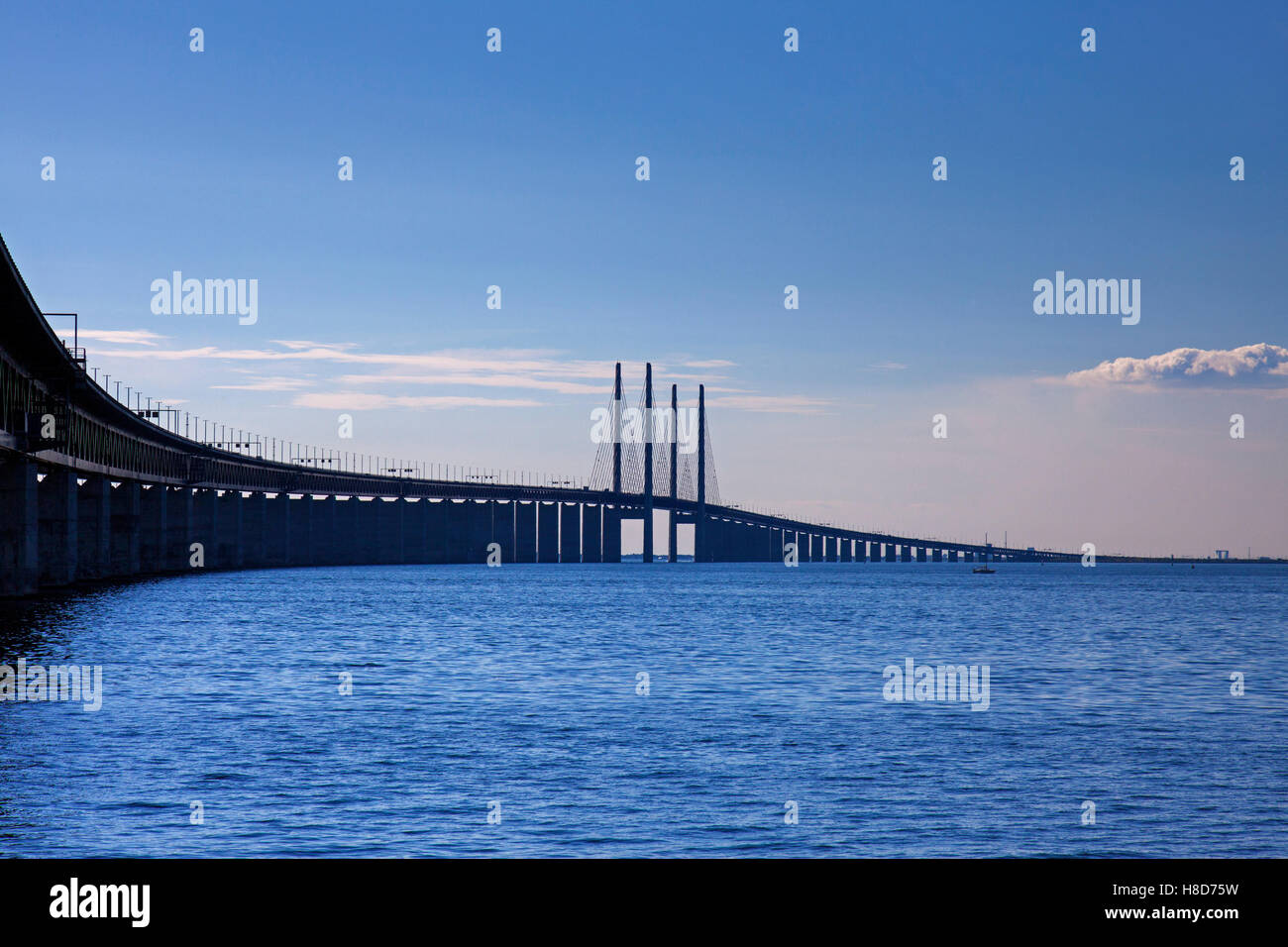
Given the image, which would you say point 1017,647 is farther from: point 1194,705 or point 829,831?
point 829,831

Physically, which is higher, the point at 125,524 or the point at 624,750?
the point at 125,524

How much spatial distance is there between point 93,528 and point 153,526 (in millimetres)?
38593

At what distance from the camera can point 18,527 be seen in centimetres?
8062

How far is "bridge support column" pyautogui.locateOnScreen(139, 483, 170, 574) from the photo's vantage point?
157 meters

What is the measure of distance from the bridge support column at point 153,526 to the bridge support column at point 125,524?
54.0 feet

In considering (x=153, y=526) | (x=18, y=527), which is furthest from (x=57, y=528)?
(x=153, y=526)

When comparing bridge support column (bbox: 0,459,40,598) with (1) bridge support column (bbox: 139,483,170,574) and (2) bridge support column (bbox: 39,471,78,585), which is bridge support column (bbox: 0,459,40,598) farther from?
(1) bridge support column (bbox: 139,483,170,574)

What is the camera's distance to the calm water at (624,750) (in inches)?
830

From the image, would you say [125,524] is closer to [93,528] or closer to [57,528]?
[93,528]

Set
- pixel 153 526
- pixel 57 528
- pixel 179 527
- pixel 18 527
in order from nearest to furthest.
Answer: pixel 18 527
pixel 57 528
pixel 153 526
pixel 179 527

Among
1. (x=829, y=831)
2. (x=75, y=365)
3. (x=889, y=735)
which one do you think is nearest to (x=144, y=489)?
(x=75, y=365)
